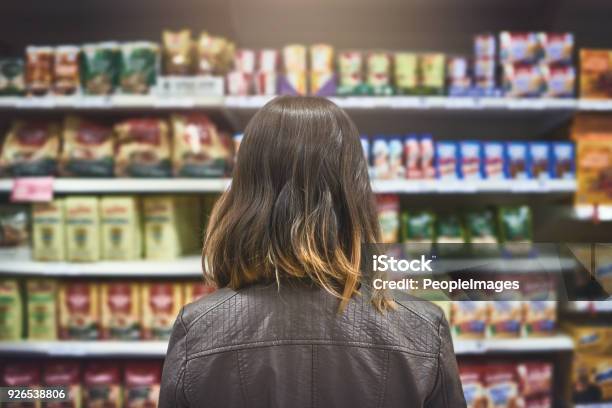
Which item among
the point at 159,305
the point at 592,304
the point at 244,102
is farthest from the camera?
the point at 159,305

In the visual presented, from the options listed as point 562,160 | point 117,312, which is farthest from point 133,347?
point 562,160

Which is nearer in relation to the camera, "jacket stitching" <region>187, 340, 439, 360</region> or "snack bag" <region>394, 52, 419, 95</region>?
"jacket stitching" <region>187, 340, 439, 360</region>

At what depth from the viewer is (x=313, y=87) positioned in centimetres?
208

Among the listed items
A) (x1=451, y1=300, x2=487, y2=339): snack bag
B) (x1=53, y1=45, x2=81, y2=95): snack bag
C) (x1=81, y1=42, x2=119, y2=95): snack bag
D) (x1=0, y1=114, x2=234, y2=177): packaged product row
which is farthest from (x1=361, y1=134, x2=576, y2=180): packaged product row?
(x1=53, y1=45, x2=81, y2=95): snack bag

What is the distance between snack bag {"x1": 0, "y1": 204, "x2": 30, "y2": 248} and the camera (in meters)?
2.14

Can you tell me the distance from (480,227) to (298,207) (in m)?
1.65

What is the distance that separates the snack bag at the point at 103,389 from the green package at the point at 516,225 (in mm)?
1884

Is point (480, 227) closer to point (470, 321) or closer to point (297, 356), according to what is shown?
point (470, 321)

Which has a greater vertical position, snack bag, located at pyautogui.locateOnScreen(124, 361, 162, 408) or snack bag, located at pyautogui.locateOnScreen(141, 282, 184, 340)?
snack bag, located at pyautogui.locateOnScreen(141, 282, 184, 340)

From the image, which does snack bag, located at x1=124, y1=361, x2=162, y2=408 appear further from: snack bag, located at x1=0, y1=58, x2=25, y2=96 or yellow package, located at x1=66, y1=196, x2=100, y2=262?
snack bag, located at x1=0, y1=58, x2=25, y2=96

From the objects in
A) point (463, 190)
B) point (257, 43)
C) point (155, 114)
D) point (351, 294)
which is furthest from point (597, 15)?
point (351, 294)

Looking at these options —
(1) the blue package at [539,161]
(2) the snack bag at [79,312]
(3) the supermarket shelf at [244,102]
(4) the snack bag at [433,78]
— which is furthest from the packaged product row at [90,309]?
(1) the blue package at [539,161]

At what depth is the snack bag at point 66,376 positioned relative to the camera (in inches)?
82.5

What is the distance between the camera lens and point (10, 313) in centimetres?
211
